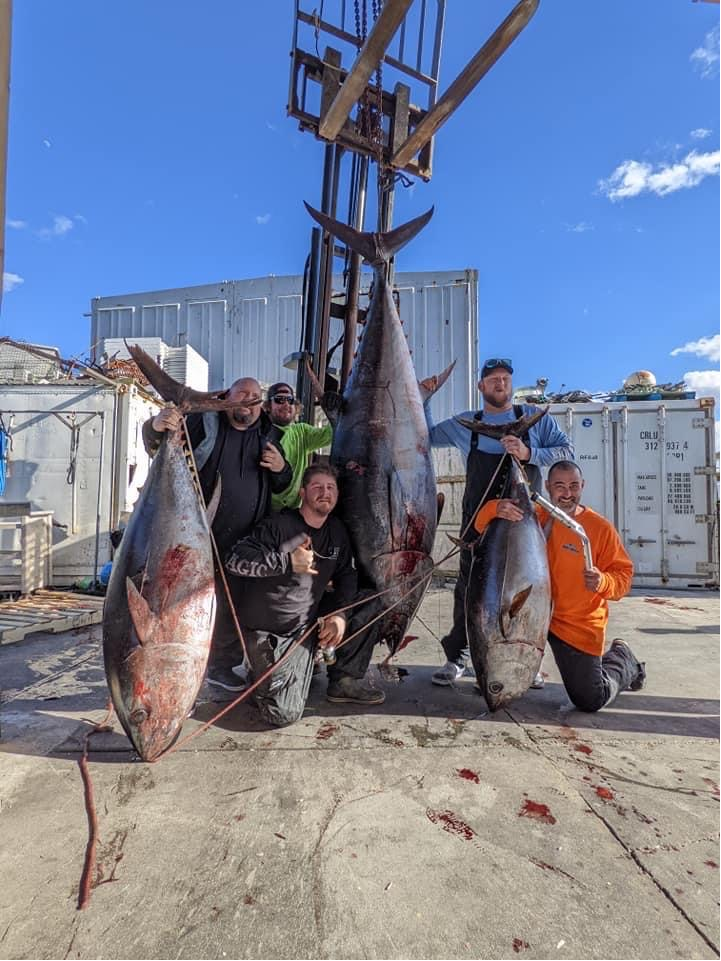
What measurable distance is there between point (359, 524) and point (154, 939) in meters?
1.92

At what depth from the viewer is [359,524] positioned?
2.93 m

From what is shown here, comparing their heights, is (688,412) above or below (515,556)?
above

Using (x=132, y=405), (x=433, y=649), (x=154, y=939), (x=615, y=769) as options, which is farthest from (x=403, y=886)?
(x=132, y=405)

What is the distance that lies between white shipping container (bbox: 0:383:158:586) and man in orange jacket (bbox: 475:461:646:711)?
6482 millimetres

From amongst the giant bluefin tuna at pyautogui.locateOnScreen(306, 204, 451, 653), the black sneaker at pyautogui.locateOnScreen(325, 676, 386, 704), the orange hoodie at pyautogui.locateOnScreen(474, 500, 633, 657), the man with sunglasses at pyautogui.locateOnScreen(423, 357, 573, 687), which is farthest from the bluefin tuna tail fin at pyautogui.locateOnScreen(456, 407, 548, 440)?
the black sneaker at pyautogui.locateOnScreen(325, 676, 386, 704)

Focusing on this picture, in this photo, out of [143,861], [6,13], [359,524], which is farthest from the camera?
[359,524]

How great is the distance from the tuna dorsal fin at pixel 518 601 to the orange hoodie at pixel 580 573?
444 mm

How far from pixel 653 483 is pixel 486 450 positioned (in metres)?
6.05

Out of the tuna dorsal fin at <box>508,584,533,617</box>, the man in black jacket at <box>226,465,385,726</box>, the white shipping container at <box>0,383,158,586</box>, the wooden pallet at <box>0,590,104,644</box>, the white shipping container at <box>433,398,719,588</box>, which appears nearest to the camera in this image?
the tuna dorsal fin at <box>508,584,533,617</box>

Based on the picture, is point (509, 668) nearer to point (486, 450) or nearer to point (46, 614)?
point (486, 450)

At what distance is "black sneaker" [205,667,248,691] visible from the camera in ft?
10.6

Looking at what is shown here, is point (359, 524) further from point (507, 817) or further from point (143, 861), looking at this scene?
point (143, 861)

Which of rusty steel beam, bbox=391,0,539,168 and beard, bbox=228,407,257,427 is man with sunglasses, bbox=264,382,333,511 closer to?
beard, bbox=228,407,257,427

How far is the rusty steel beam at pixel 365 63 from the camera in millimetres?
2104
